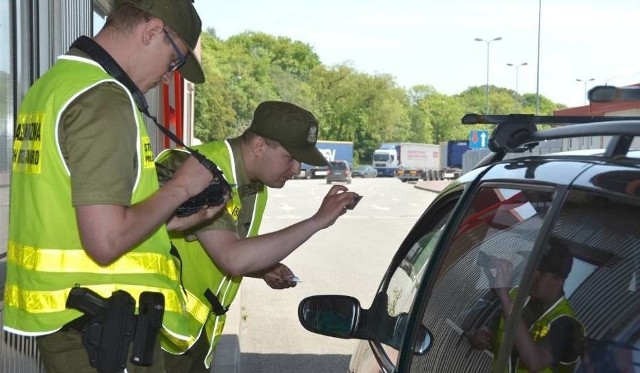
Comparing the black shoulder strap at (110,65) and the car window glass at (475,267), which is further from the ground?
the black shoulder strap at (110,65)

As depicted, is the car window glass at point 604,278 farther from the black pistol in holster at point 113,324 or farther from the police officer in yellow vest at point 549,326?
the black pistol in holster at point 113,324

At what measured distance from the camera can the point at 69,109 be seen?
2512 millimetres

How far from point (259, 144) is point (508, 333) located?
75.0 inches

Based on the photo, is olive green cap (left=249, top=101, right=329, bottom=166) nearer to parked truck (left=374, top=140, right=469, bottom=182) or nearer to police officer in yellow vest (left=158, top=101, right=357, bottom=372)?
police officer in yellow vest (left=158, top=101, right=357, bottom=372)

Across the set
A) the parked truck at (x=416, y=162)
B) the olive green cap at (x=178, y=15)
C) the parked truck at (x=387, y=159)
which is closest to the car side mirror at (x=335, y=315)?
the olive green cap at (x=178, y=15)

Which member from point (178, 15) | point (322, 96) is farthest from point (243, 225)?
point (322, 96)

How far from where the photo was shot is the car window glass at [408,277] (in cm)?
300

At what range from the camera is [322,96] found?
11625 cm

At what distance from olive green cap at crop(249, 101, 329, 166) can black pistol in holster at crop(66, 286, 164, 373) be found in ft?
4.38

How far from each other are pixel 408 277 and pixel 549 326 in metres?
1.19

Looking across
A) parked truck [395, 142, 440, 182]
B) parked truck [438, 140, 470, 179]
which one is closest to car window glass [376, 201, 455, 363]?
parked truck [438, 140, 470, 179]

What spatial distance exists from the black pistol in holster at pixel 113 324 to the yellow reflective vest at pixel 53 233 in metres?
0.03

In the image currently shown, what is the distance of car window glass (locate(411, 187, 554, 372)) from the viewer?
2.27 metres

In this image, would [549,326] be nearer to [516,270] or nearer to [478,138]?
[516,270]
